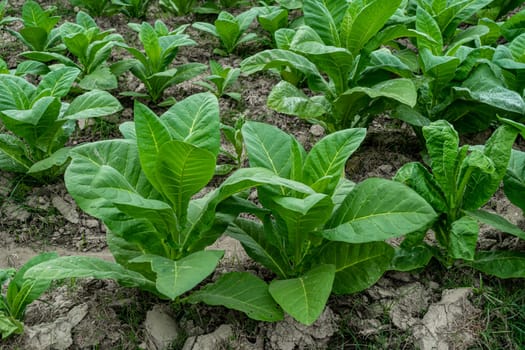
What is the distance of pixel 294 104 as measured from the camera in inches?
117

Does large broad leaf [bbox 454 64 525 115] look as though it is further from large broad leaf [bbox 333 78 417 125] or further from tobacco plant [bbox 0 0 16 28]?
tobacco plant [bbox 0 0 16 28]

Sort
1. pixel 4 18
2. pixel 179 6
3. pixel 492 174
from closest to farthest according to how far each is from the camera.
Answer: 1. pixel 492 174
2. pixel 4 18
3. pixel 179 6

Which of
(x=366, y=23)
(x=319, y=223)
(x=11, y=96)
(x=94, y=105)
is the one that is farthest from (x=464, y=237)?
(x=11, y=96)

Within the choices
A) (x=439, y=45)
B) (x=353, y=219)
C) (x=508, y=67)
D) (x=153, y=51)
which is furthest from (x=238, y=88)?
(x=353, y=219)

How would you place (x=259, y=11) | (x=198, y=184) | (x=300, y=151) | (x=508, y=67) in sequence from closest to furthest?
1. (x=198, y=184)
2. (x=300, y=151)
3. (x=508, y=67)
4. (x=259, y=11)

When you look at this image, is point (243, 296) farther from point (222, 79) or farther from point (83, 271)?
point (222, 79)

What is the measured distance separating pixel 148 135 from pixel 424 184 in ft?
3.71

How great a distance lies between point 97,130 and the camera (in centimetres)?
356

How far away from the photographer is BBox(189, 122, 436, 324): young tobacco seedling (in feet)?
6.52

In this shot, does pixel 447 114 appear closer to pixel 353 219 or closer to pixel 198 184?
pixel 353 219

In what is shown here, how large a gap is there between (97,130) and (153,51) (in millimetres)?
618

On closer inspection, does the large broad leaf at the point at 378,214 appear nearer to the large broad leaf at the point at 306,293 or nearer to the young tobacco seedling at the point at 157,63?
the large broad leaf at the point at 306,293

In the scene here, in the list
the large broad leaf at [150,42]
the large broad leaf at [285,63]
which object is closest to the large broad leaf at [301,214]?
the large broad leaf at [285,63]

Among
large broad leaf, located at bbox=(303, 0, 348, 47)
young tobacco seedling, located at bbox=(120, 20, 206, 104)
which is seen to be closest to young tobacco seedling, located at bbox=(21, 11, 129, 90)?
young tobacco seedling, located at bbox=(120, 20, 206, 104)
